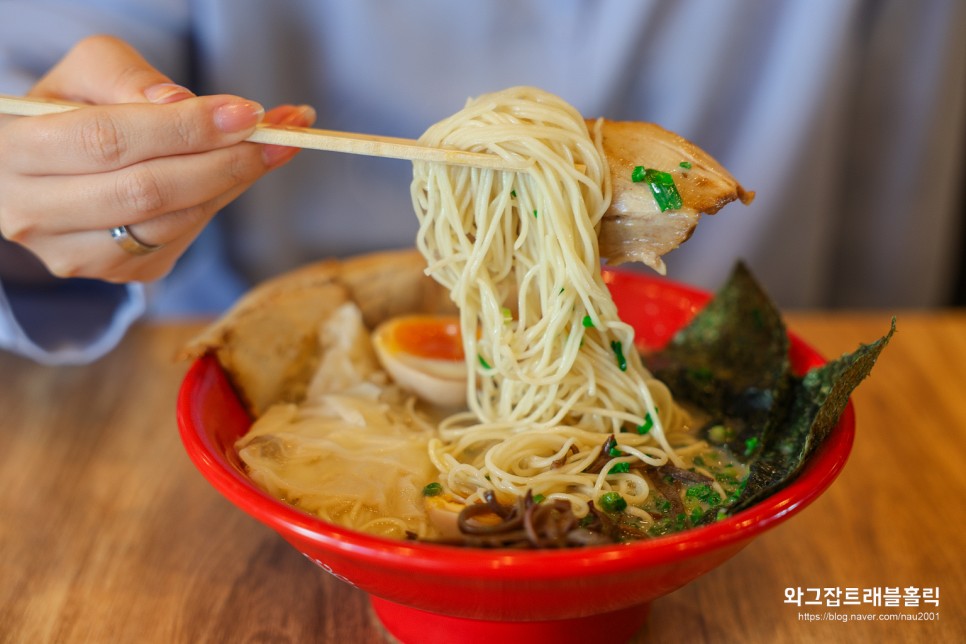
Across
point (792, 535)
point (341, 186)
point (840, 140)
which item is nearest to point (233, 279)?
point (341, 186)

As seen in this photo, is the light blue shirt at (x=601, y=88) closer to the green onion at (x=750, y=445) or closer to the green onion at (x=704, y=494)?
the green onion at (x=750, y=445)

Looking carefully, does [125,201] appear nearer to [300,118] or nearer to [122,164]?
[122,164]

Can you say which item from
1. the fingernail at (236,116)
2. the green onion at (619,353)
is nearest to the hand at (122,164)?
the fingernail at (236,116)

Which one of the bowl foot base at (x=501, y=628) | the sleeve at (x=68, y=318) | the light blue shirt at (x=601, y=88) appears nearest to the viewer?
the bowl foot base at (x=501, y=628)

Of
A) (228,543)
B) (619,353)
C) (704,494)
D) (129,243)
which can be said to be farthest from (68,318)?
(704,494)

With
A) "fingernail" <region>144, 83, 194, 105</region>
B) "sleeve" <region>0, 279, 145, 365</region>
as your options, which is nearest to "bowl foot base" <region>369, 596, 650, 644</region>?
"fingernail" <region>144, 83, 194, 105</region>

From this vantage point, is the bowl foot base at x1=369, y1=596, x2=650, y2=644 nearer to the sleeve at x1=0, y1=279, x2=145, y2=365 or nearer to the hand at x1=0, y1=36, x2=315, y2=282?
the hand at x1=0, y1=36, x2=315, y2=282

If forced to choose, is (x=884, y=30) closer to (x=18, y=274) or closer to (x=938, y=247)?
(x=938, y=247)

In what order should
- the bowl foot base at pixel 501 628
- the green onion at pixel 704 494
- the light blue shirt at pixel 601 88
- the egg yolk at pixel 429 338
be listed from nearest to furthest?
the bowl foot base at pixel 501 628, the green onion at pixel 704 494, the egg yolk at pixel 429 338, the light blue shirt at pixel 601 88
